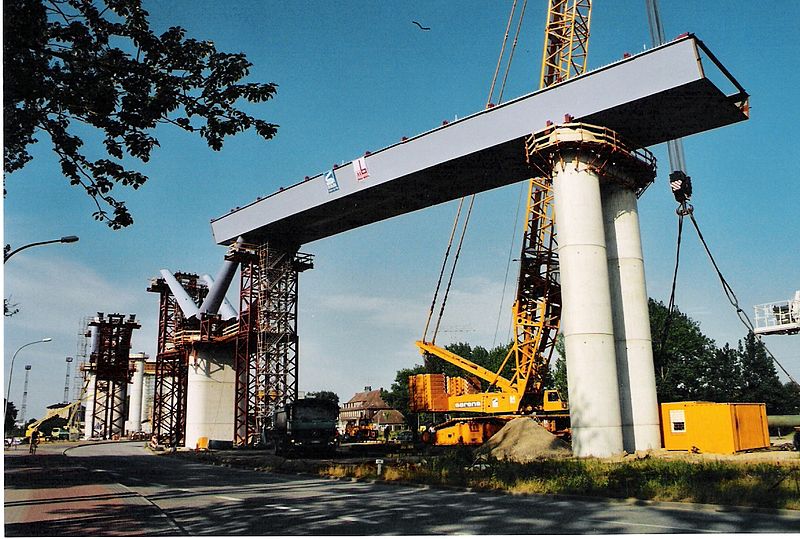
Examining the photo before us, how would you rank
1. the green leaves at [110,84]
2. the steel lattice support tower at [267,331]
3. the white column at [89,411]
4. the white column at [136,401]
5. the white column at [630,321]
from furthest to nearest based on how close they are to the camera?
the white column at [136,401]
the white column at [89,411]
the steel lattice support tower at [267,331]
the white column at [630,321]
the green leaves at [110,84]

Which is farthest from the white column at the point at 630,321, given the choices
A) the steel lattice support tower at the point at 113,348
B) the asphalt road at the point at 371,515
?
the steel lattice support tower at the point at 113,348

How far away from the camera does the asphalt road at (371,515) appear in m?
11.5

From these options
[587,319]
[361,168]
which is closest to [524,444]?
[587,319]

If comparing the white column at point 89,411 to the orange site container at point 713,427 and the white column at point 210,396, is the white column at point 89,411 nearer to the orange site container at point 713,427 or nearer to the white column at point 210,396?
the white column at point 210,396

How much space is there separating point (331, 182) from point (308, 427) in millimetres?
14824

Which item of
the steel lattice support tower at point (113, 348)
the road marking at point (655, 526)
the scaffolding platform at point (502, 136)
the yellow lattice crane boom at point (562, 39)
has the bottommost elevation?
the road marking at point (655, 526)

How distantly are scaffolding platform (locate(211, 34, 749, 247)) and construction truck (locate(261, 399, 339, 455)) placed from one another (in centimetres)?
1258

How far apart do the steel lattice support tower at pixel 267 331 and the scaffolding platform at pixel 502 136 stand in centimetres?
368

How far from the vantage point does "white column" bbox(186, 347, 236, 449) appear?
51.1 m

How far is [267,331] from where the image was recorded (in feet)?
157

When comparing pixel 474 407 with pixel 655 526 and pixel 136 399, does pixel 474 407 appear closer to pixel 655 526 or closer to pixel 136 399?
pixel 655 526

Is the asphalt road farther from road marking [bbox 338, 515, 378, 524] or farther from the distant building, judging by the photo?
the distant building

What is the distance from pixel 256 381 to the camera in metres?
47.5

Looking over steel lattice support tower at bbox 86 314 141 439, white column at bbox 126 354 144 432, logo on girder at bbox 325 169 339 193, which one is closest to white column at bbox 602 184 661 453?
logo on girder at bbox 325 169 339 193
